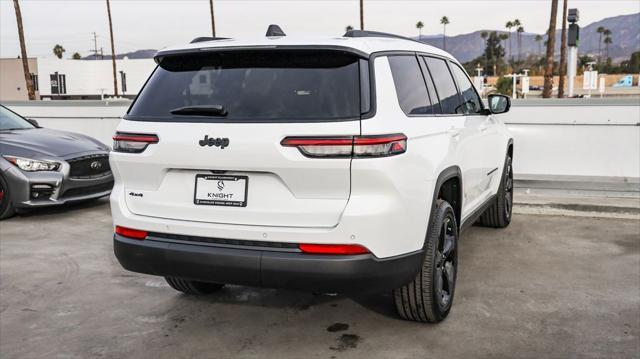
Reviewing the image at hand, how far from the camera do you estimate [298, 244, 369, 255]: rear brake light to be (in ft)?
10.5

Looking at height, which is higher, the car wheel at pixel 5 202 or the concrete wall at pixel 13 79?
the concrete wall at pixel 13 79

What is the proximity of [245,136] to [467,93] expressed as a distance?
103 inches

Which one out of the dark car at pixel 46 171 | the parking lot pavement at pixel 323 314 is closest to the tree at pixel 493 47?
the dark car at pixel 46 171

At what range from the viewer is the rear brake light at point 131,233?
3617mm

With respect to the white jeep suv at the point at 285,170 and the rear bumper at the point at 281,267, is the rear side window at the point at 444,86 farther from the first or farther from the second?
the rear bumper at the point at 281,267

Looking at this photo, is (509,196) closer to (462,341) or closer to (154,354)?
(462,341)

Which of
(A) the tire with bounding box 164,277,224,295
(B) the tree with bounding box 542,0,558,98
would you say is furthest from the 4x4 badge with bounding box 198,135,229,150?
(B) the tree with bounding box 542,0,558,98

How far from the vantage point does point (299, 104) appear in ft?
10.8

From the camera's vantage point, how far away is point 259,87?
3404mm

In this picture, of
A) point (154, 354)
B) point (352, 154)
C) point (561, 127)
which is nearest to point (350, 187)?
point (352, 154)

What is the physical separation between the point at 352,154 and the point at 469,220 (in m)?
2.13

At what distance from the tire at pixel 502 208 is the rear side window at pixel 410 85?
272 cm

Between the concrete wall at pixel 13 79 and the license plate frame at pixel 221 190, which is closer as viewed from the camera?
the license plate frame at pixel 221 190

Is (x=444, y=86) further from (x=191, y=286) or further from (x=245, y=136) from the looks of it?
(x=191, y=286)
